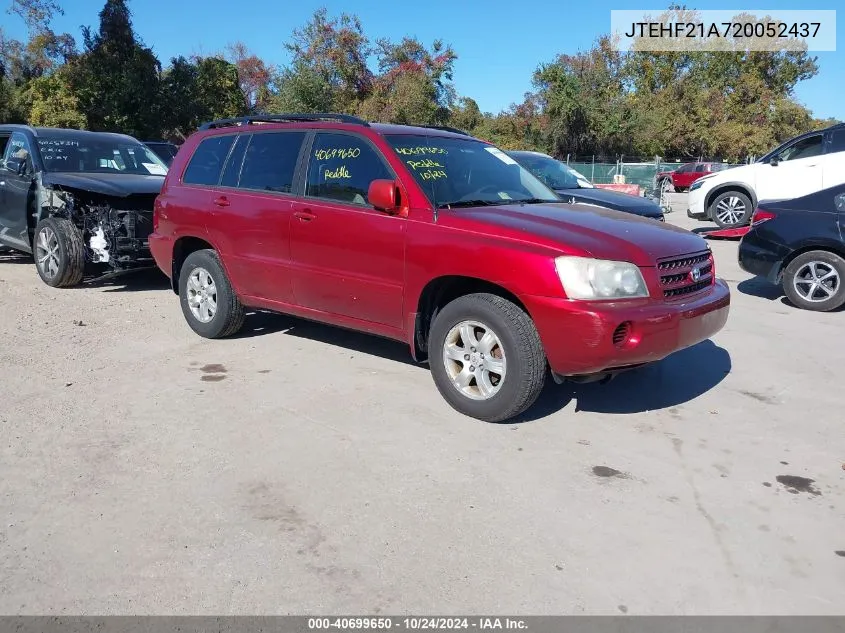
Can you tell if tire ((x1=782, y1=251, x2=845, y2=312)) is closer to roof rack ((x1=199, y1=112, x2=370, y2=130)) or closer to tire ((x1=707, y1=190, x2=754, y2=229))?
roof rack ((x1=199, y1=112, x2=370, y2=130))

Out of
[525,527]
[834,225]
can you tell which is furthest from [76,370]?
[834,225]

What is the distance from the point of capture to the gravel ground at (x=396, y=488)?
9.26ft

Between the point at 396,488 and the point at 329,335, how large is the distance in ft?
10.1

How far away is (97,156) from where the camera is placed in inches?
350

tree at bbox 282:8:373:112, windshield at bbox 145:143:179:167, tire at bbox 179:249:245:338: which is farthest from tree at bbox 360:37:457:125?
tire at bbox 179:249:245:338

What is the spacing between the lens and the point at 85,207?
8.09 meters

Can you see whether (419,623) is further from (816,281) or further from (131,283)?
(131,283)

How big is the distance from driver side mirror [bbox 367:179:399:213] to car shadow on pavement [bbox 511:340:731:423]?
5.32 feet

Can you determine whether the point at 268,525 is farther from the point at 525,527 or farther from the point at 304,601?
the point at 525,527

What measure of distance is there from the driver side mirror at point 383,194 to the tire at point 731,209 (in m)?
11.2

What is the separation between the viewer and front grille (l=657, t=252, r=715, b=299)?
4.28 metres

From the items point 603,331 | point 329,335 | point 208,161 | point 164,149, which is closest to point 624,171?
point 164,149

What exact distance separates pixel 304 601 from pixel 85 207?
675cm

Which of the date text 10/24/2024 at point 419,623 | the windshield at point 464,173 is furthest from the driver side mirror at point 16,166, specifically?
the date text 10/24/2024 at point 419,623
